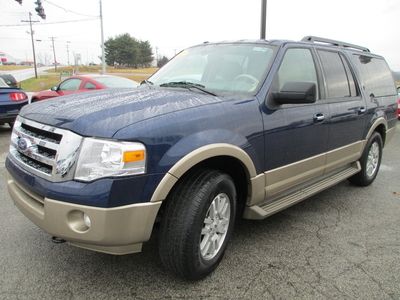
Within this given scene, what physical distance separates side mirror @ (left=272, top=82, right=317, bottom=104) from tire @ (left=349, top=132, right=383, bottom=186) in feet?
8.07

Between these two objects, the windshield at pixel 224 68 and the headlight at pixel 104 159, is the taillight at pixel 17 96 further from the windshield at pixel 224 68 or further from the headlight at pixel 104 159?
the headlight at pixel 104 159

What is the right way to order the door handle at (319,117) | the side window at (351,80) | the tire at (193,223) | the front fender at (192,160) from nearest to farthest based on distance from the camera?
the front fender at (192,160) < the tire at (193,223) < the door handle at (319,117) < the side window at (351,80)

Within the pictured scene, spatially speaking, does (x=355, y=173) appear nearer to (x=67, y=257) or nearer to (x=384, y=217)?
(x=384, y=217)

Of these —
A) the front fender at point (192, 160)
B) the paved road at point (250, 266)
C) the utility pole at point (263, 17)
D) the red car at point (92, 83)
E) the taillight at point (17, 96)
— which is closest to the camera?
the front fender at point (192, 160)

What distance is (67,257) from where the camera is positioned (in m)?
3.21

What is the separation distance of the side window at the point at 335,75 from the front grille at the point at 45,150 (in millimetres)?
2901

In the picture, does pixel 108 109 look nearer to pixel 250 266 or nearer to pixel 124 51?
pixel 250 266

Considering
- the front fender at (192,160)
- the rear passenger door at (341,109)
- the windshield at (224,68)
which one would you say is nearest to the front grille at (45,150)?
the front fender at (192,160)

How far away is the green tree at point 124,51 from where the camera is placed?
92312mm

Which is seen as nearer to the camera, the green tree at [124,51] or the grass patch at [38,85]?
the grass patch at [38,85]

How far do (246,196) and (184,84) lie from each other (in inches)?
48.2

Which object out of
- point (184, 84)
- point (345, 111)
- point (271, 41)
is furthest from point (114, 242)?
point (345, 111)

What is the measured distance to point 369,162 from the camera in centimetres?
552

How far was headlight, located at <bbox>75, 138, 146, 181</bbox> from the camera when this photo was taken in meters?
2.34
